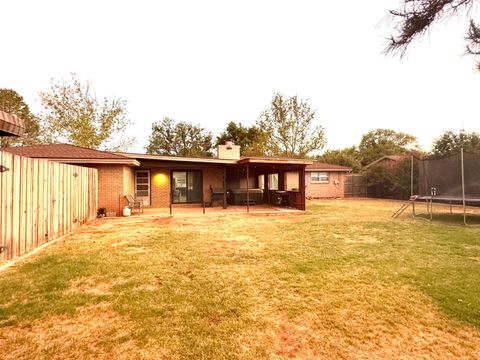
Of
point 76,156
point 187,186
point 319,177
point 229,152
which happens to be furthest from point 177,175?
point 319,177

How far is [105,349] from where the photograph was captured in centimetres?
228

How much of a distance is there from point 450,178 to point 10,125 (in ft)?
43.6

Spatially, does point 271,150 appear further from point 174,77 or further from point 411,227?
point 411,227

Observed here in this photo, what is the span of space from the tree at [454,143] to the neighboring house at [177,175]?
37.5 feet

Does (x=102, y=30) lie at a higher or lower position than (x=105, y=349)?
higher

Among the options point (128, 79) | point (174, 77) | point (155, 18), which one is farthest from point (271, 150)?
point (155, 18)

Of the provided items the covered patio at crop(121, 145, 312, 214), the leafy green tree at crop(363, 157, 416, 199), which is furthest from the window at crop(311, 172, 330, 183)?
the covered patio at crop(121, 145, 312, 214)

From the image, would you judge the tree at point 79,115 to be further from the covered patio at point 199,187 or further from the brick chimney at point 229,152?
the brick chimney at point 229,152

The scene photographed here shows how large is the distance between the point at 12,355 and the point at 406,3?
216 inches

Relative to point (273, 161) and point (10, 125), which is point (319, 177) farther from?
point (10, 125)

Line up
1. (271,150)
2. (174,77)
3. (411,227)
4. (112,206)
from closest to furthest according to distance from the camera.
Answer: (411,227), (112,206), (174,77), (271,150)

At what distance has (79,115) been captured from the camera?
83.7 ft

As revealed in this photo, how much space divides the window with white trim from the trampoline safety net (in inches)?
468

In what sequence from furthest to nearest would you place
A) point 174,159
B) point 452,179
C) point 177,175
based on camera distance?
point 177,175
point 174,159
point 452,179
